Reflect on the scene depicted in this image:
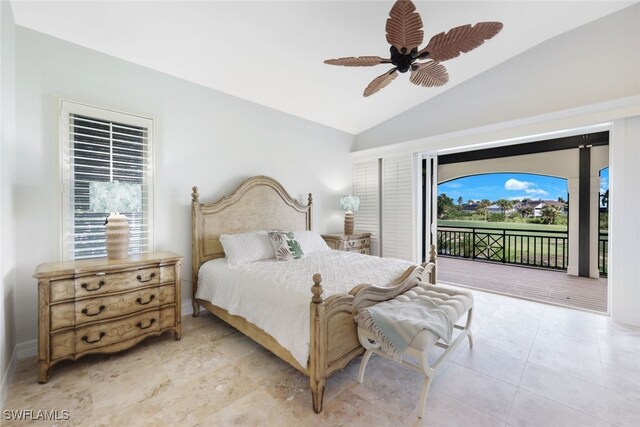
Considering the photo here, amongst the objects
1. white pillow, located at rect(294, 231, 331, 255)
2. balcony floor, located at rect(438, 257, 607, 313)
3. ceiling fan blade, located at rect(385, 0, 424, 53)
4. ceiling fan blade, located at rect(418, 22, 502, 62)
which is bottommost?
balcony floor, located at rect(438, 257, 607, 313)

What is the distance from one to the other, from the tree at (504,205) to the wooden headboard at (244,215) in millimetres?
5678

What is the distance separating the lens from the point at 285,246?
312cm

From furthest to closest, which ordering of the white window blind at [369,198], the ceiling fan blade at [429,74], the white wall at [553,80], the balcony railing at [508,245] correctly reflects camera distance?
the balcony railing at [508,245], the white window blind at [369,198], the white wall at [553,80], the ceiling fan blade at [429,74]

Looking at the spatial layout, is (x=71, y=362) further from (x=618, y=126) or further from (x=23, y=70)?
(x=618, y=126)

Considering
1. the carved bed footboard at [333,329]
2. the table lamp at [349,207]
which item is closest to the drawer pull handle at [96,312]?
the carved bed footboard at [333,329]

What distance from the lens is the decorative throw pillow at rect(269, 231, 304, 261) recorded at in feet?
10.0

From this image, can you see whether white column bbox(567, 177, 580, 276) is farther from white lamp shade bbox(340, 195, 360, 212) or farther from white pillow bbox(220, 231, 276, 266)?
white pillow bbox(220, 231, 276, 266)

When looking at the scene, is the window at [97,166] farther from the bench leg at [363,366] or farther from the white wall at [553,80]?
the white wall at [553,80]

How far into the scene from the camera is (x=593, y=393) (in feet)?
5.98

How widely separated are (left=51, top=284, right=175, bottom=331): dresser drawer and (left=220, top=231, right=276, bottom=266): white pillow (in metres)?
0.65

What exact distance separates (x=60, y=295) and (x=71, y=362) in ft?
2.04

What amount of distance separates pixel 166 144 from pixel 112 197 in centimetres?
96

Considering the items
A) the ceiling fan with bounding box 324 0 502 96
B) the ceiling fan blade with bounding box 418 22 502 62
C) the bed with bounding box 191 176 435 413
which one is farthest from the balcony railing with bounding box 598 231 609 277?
the ceiling fan blade with bounding box 418 22 502 62

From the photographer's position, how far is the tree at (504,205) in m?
6.99
